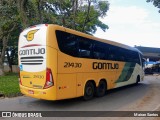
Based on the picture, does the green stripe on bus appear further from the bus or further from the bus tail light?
the bus tail light

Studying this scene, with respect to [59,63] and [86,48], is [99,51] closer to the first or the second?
[86,48]

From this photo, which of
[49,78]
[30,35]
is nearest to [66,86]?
[49,78]

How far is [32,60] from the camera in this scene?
9.86 meters

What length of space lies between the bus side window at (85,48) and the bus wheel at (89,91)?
133 centimetres

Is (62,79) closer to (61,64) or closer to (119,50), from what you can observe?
(61,64)

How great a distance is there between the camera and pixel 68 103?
1080 centimetres

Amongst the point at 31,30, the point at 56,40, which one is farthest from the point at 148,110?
the point at 31,30

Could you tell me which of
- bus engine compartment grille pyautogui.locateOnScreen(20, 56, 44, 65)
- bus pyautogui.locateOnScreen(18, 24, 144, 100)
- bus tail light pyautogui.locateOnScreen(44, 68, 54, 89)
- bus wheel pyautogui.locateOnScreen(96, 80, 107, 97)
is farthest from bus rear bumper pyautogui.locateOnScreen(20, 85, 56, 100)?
bus wheel pyautogui.locateOnScreen(96, 80, 107, 97)

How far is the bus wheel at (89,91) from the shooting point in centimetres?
1133

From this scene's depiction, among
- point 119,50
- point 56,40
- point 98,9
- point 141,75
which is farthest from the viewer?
point 98,9

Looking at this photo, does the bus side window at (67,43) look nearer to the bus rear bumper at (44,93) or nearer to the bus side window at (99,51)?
the bus rear bumper at (44,93)

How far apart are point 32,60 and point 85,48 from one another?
2630 millimetres

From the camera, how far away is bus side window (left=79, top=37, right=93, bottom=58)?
1093cm

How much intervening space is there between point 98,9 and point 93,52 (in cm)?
2051
